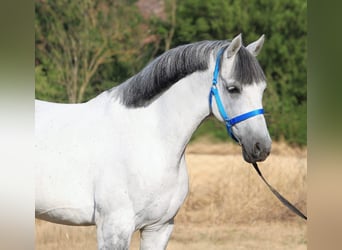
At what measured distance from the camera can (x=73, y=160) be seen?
2877 mm

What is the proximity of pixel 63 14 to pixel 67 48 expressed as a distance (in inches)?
9.6

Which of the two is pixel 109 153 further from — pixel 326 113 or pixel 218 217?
pixel 218 217

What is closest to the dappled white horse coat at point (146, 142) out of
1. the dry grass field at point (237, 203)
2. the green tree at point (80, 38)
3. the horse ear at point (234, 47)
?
the horse ear at point (234, 47)

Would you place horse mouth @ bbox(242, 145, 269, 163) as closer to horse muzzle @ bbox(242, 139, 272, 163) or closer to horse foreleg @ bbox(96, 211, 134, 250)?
horse muzzle @ bbox(242, 139, 272, 163)

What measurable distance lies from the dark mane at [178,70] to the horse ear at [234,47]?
0.03 metres

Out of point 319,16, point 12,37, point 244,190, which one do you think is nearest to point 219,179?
point 244,190

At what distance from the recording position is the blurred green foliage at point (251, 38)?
4.32 m

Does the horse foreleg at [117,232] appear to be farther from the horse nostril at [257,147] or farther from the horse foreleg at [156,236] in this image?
the horse nostril at [257,147]

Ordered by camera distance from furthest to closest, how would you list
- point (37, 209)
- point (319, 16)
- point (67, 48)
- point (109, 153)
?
point (67, 48) < point (319, 16) < point (37, 209) < point (109, 153)

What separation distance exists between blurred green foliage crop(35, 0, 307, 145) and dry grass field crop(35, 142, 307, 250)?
0.17 meters

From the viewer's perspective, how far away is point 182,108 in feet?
9.17

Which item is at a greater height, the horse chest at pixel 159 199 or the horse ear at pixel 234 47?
the horse ear at pixel 234 47

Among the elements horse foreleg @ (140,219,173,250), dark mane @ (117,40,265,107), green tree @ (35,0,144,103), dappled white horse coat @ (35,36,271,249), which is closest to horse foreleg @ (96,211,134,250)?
dappled white horse coat @ (35,36,271,249)

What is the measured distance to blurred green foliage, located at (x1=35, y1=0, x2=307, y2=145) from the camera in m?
4.32
